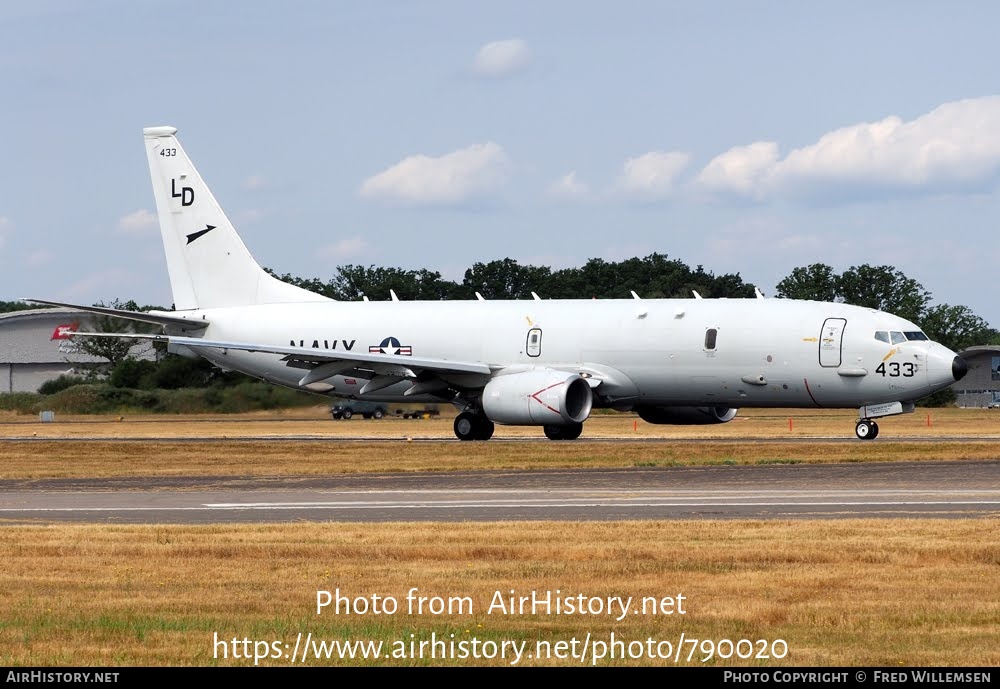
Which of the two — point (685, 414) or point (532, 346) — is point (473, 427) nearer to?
point (532, 346)

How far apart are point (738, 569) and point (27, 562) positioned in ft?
23.4

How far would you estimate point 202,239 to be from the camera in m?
48.9

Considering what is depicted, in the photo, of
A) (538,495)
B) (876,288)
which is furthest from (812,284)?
(538,495)

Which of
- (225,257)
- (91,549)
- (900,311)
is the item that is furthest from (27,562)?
(900,311)

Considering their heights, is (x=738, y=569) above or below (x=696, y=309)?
below

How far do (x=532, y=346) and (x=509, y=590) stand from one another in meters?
28.7

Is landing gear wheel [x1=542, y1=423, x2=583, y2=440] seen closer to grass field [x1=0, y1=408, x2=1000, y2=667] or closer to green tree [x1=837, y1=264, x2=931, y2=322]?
grass field [x1=0, y1=408, x2=1000, y2=667]

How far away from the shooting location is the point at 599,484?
2609 cm

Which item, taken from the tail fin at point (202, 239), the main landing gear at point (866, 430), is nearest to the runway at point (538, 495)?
the main landing gear at point (866, 430)

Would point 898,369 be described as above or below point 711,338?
below

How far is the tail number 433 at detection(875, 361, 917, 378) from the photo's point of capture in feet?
123

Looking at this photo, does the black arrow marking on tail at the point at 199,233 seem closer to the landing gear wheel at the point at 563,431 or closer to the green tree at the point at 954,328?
the landing gear wheel at the point at 563,431

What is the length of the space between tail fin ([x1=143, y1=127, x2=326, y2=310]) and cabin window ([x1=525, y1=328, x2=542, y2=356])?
30.3ft

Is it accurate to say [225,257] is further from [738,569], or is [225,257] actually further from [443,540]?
[738,569]
